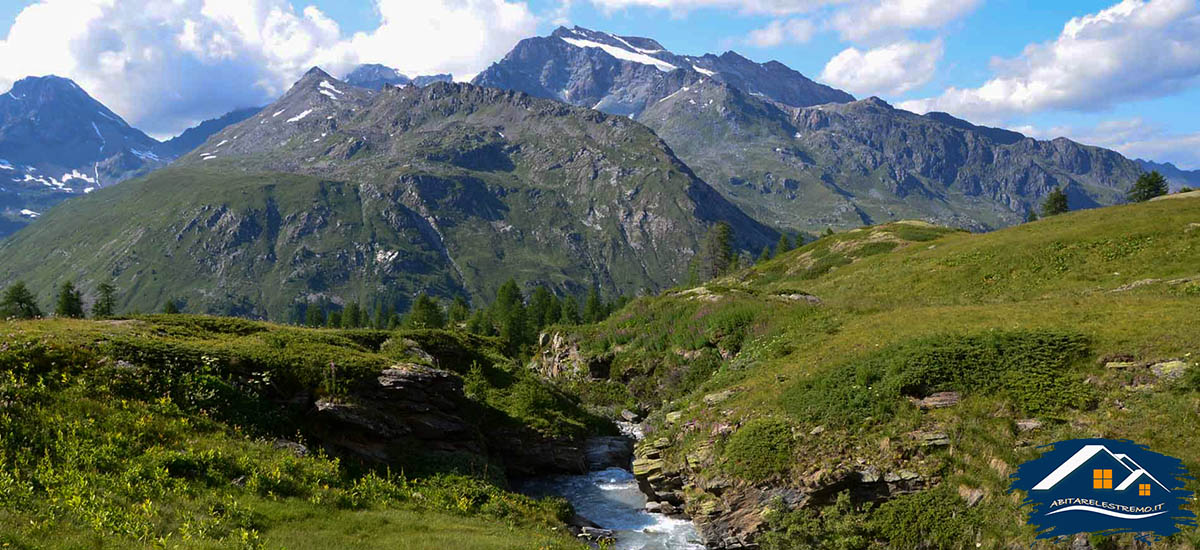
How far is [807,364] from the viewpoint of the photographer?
30.7 metres

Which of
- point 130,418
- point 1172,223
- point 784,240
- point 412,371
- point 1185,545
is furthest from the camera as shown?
point 784,240

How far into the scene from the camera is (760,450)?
80.2 feet

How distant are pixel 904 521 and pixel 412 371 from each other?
1987 cm

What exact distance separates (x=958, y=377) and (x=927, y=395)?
146 centimetres

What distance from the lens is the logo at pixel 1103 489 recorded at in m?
16.6

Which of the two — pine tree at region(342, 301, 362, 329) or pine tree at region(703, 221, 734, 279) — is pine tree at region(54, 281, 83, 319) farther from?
pine tree at region(703, 221, 734, 279)

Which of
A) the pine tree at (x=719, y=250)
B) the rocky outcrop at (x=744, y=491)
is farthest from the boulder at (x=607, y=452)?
the pine tree at (x=719, y=250)

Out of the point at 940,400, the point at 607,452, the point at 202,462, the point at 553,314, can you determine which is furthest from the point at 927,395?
the point at 553,314

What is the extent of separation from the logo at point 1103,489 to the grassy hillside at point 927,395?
48cm

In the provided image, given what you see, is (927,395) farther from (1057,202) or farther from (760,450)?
(1057,202)

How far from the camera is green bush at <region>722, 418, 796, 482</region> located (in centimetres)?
2355

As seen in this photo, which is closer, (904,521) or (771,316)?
(904,521)

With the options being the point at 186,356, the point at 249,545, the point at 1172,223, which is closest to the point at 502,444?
the point at 186,356

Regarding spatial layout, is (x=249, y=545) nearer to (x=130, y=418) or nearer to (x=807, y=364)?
(x=130, y=418)
